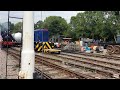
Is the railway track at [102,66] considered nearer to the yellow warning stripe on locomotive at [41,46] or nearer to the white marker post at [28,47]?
the white marker post at [28,47]

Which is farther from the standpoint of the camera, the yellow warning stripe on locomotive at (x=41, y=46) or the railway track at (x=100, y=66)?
the yellow warning stripe on locomotive at (x=41, y=46)

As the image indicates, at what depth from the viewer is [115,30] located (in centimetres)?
5944

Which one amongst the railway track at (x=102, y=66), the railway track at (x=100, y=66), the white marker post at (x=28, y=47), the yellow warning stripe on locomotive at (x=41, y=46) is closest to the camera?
the white marker post at (x=28, y=47)

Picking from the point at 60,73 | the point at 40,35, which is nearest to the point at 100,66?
the point at 60,73

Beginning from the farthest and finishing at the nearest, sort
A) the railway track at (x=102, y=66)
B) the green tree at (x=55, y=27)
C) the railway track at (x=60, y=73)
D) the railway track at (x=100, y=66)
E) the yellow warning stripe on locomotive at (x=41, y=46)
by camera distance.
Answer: the green tree at (x=55, y=27) → the yellow warning stripe on locomotive at (x=41, y=46) → the railway track at (x=102, y=66) → the railway track at (x=100, y=66) → the railway track at (x=60, y=73)

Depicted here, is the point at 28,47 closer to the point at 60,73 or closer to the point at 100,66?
the point at 60,73

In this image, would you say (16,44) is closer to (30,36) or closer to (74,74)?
(74,74)

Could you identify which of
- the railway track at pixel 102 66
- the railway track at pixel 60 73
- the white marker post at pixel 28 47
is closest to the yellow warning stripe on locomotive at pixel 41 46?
the railway track at pixel 102 66

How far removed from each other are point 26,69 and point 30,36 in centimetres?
72

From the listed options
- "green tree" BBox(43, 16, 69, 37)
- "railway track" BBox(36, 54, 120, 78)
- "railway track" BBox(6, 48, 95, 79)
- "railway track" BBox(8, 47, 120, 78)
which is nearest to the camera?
"railway track" BBox(6, 48, 95, 79)

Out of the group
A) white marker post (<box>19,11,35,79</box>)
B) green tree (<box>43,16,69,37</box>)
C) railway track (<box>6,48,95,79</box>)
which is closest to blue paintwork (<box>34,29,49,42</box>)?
railway track (<box>6,48,95,79</box>)

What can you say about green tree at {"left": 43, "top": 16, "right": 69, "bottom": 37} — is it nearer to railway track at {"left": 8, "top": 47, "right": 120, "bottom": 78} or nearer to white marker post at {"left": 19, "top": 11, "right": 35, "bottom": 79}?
railway track at {"left": 8, "top": 47, "right": 120, "bottom": 78}

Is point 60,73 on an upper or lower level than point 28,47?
lower
